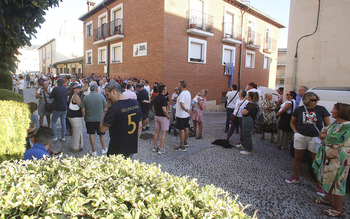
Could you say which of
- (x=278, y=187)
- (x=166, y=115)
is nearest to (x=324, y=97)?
(x=278, y=187)

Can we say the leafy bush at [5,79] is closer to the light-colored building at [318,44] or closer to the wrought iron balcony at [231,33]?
the light-colored building at [318,44]

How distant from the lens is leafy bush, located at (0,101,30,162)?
2.74m

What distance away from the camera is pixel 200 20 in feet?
48.0

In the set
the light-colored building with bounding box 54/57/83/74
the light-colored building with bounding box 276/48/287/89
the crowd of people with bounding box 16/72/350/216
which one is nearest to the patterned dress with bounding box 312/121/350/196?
the crowd of people with bounding box 16/72/350/216

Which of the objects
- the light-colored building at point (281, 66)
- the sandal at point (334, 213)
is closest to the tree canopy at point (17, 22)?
the sandal at point (334, 213)

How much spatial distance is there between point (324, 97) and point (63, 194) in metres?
5.39

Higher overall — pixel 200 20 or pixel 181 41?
pixel 200 20

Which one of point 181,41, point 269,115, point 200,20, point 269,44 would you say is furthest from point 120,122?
point 269,44

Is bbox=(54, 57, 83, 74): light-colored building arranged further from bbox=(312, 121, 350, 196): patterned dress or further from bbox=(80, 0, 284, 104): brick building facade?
bbox=(312, 121, 350, 196): patterned dress

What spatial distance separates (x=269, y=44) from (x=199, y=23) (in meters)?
10.6

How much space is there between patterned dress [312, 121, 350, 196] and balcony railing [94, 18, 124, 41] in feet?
51.1

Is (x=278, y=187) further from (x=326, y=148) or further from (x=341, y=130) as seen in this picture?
(x=341, y=130)

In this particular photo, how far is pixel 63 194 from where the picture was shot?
150cm

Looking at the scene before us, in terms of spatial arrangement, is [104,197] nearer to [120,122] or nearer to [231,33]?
[120,122]
